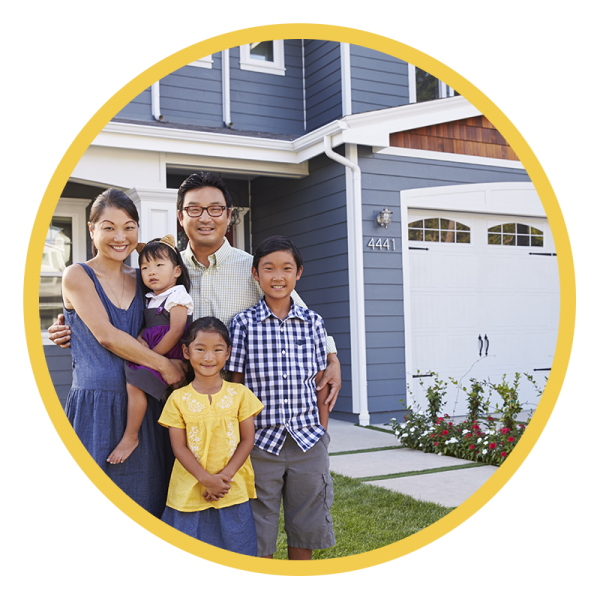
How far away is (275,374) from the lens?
2.57 metres

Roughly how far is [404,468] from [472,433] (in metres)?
0.74

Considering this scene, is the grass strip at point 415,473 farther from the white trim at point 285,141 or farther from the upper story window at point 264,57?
the upper story window at point 264,57

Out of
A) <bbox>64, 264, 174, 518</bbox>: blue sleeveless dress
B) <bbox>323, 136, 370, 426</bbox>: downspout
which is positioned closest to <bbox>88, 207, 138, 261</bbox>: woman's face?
<bbox>64, 264, 174, 518</bbox>: blue sleeveless dress

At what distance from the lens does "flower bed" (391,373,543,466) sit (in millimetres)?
4895

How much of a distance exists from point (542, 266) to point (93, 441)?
6.74 metres

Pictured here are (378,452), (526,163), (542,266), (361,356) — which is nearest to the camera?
(526,163)

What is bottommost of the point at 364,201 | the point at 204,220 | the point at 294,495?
the point at 294,495

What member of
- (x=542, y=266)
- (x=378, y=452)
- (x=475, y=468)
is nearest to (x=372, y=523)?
(x=475, y=468)

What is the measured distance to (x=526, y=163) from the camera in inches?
115

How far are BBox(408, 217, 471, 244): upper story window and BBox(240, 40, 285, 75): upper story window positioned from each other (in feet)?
8.41

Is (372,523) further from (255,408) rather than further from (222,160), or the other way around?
(222,160)

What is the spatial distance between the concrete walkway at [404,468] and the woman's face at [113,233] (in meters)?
2.55

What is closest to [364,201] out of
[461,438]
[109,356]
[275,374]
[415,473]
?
[461,438]

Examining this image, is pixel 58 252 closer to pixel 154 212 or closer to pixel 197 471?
pixel 154 212
